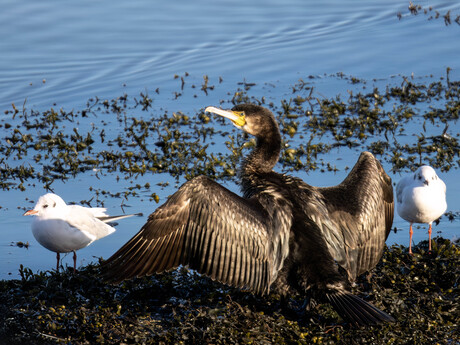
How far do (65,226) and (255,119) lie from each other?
87.2 inches

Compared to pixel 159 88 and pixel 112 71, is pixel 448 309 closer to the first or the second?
pixel 159 88

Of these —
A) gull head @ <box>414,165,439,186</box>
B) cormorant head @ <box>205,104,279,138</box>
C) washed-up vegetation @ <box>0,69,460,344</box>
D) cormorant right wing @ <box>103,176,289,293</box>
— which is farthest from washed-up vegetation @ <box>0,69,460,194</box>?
cormorant right wing @ <box>103,176,289,293</box>

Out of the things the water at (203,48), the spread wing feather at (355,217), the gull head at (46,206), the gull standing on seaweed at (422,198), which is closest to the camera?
the spread wing feather at (355,217)

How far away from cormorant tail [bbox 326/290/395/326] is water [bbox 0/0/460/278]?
169 inches

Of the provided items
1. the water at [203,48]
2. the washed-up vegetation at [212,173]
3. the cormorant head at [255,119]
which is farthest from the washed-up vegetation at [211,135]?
the cormorant head at [255,119]

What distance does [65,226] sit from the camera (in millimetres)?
8023

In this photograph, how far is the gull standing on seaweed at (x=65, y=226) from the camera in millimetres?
8031

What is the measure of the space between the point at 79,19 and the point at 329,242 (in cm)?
1135

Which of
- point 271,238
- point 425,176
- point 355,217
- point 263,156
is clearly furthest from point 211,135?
point 271,238

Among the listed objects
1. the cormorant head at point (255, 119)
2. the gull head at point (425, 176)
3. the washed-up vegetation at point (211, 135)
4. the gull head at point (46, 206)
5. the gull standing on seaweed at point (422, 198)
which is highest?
the washed-up vegetation at point (211, 135)

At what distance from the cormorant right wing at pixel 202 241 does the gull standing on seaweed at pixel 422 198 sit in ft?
8.25

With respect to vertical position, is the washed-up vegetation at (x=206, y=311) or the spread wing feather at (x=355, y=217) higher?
the spread wing feather at (x=355, y=217)

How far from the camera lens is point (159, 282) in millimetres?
7191

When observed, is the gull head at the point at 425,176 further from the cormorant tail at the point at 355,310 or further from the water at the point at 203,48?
the cormorant tail at the point at 355,310
